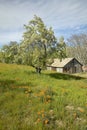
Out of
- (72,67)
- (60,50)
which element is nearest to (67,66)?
(72,67)

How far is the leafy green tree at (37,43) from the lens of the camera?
24109 millimetres

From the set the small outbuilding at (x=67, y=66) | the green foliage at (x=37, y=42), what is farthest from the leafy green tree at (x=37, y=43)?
the small outbuilding at (x=67, y=66)

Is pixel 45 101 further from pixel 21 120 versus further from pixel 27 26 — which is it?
pixel 27 26

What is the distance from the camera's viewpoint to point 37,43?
81.3 feet

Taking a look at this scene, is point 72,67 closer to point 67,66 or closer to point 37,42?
point 67,66

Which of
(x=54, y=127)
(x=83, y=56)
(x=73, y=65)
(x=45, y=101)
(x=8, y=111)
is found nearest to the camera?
(x=54, y=127)

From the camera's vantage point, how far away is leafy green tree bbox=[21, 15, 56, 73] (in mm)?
24109

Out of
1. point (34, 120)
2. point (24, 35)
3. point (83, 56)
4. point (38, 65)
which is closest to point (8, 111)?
point (34, 120)

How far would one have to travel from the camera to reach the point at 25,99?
9.28 meters

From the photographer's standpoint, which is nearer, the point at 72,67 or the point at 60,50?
the point at 60,50

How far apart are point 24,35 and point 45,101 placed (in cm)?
1763

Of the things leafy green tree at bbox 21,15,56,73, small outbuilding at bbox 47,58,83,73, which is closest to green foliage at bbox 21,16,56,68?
leafy green tree at bbox 21,15,56,73

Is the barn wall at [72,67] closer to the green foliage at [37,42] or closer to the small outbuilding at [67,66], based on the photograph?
the small outbuilding at [67,66]

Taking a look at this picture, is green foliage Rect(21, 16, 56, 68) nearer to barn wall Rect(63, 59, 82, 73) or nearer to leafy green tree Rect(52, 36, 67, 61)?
leafy green tree Rect(52, 36, 67, 61)
